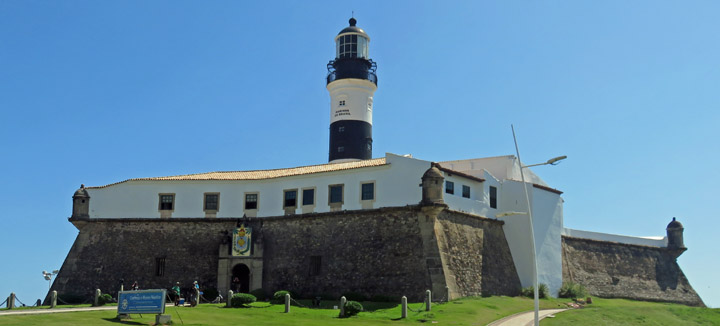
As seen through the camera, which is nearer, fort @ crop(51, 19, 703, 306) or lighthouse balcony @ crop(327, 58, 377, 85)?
fort @ crop(51, 19, 703, 306)

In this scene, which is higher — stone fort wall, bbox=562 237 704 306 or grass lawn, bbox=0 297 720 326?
stone fort wall, bbox=562 237 704 306

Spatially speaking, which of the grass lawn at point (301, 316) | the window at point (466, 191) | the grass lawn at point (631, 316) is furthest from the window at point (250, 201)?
the grass lawn at point (631, 316)

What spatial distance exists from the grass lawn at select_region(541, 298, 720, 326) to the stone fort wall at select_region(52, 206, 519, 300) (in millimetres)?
6495

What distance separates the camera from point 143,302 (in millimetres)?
31062

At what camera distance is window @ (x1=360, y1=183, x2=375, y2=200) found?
44531mm

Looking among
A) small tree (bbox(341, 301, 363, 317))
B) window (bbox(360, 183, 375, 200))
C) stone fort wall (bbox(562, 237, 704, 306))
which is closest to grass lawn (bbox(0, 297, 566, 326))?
small tree (bbox(341, 301, 363, 317))

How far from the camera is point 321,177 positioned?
4703 cm

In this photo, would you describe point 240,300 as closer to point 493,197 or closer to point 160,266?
point 160,266

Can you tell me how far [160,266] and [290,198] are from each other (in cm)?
1040

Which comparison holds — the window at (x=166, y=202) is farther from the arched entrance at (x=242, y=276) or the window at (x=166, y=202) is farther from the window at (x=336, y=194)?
the window at (x=336, y=194)

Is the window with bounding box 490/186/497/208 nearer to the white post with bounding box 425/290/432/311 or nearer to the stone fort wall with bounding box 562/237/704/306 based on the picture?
the stone fort wall with bounding box 562/237/704/306

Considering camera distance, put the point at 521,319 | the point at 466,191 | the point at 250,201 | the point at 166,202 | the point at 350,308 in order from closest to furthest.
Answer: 1. the point at 350,308
2. the point at 521,319
3. the point at 466,191
4. the point at 250,201
5. the point at 166,202

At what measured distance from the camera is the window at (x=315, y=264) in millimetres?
45531

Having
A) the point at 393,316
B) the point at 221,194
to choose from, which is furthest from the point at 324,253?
the point at 393,316
